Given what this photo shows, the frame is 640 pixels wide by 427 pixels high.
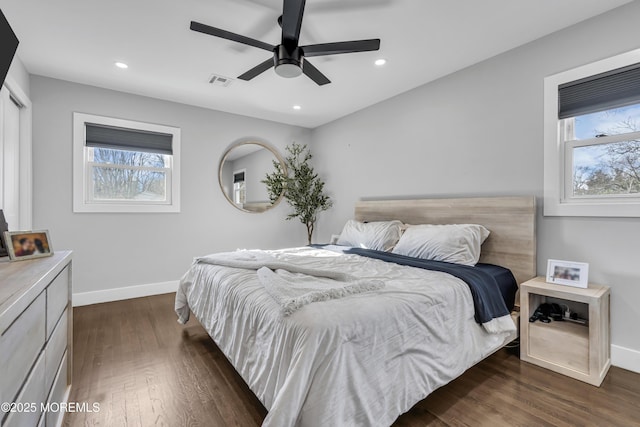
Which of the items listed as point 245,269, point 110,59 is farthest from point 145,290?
point 110,59

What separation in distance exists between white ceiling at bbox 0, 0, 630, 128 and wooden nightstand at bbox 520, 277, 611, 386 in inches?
81.2

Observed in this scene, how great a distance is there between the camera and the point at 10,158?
2.80 metres

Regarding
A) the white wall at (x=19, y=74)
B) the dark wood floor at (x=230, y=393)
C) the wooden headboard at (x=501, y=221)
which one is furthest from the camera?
the white wall at (x=19, y=74)

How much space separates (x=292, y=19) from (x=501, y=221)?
2.39 meters

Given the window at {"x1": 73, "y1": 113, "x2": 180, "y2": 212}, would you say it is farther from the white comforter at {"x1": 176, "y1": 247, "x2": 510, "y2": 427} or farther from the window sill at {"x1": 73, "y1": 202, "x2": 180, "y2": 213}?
the white comforter at {"x1": 176, "y1": 247, "x2": 510, "y2": 427}

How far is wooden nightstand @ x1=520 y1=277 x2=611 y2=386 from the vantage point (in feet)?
6.40

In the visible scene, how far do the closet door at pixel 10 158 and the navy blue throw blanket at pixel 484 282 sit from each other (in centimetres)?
342

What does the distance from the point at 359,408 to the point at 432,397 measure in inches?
30.4

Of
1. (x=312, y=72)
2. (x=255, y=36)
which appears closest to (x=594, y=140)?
(x=312, y=72)

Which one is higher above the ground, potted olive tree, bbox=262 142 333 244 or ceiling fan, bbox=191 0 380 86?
ceiling fan, bbox=191 0 380 86

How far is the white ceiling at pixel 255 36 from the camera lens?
2.17 metres

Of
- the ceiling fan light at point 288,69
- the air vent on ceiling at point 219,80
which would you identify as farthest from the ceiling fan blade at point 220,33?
the air vent on ceiling at point 219,80

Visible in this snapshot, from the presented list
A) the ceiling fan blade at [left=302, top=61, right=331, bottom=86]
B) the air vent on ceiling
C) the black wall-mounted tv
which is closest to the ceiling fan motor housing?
the ceiling fan blade at [left=302, top=61, right=331, bottom=86]

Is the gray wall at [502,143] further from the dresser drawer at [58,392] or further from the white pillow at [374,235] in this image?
the dresser drawer at [58,392]
